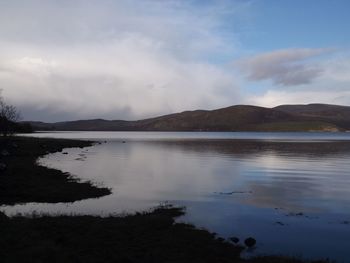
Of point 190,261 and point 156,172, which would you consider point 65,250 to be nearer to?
point 190,261

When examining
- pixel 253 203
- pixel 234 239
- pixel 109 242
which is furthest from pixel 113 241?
pixel 253 203

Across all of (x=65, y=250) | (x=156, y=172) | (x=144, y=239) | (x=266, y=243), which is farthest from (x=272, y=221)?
(x=156, y=172)

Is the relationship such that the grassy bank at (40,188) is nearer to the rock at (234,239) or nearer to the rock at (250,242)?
the rock at (234,239)

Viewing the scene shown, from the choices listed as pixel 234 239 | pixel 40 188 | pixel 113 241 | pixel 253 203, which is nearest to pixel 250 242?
pixel 234 239

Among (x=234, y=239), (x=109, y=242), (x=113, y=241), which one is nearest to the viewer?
(x=109, y=242)

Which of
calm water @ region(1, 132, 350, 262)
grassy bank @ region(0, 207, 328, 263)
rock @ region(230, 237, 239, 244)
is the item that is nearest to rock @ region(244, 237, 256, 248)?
calm water @ region(1, 132, 350, 262)

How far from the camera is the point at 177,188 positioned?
42312mm

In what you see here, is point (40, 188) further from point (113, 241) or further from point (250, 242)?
point (250, 242)

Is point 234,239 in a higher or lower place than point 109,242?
lower

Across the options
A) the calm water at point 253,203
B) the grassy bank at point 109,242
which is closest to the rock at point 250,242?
the calm water at point 253,203

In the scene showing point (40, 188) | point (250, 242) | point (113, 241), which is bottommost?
point (250, 242)

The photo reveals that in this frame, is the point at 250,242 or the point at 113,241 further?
the point at 250,242

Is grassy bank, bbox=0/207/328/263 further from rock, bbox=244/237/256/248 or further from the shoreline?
rock, bbox=244/237/256/248

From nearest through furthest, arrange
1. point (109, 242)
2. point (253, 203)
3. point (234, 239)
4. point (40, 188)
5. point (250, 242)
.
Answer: point (109, 242) → point (250, 242) → point (234, 239) → point (253, 203) → point (40, 188)
